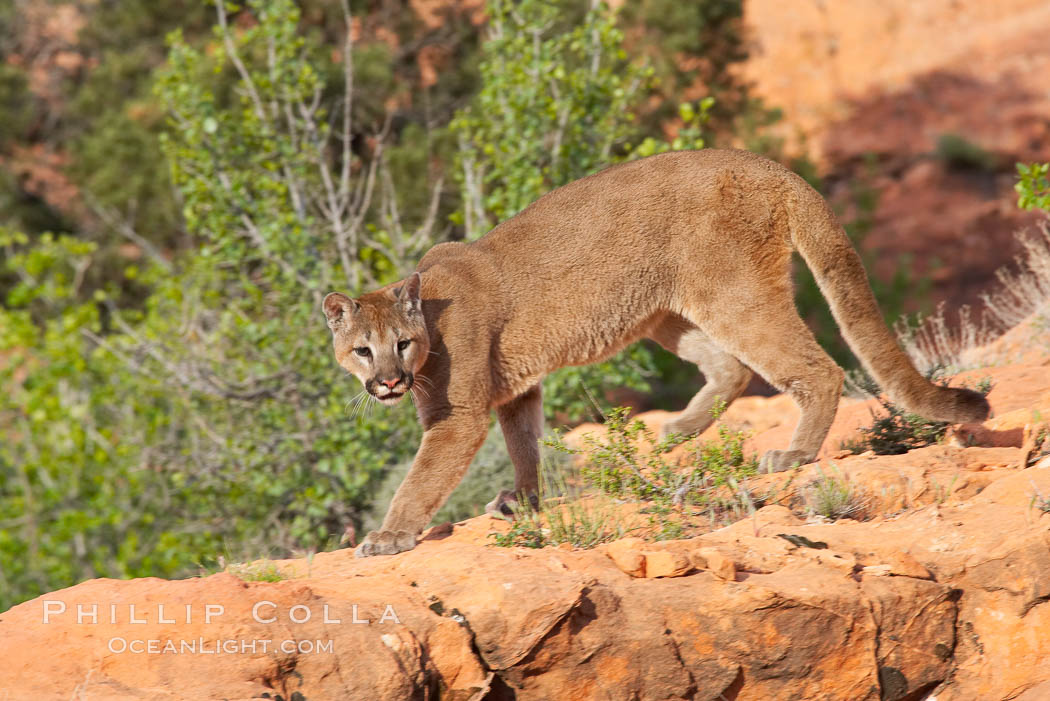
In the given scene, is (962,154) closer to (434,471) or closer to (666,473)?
(666,473)

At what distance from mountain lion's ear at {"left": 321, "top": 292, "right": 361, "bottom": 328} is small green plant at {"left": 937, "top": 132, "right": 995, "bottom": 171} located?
2065 cm

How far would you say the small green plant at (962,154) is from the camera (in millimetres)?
23141

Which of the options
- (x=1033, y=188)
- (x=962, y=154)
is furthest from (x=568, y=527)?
(x=962, y=154)

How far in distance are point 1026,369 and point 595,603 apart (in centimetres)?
409

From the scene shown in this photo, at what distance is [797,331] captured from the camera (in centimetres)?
571

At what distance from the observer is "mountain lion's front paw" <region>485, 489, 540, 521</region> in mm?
5566

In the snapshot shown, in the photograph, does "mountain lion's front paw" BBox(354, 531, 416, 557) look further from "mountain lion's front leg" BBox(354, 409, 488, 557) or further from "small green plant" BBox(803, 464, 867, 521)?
"small green plant" BBox(803, 464, 867, 521)

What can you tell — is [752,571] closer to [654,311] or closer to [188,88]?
[654,311]

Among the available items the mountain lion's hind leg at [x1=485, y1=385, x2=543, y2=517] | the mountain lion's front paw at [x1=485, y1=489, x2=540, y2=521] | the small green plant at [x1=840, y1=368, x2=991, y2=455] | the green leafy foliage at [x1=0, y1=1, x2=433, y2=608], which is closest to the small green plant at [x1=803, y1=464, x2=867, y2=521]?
the small green plant at [x1=840, y1=368, x2=991, y2=455]

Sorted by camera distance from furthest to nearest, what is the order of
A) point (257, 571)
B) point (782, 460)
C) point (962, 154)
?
point (962, 154) → point (782, 460) → point (257, 571)

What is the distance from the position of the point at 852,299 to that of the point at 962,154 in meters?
19.6

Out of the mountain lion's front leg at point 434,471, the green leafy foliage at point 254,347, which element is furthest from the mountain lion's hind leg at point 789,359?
the green leafy foliage at point 254,347

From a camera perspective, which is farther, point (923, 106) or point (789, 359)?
point (923, 106)

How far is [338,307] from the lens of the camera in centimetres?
559
